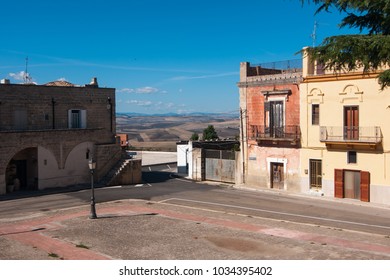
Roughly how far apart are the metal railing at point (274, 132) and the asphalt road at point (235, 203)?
3.70 metres

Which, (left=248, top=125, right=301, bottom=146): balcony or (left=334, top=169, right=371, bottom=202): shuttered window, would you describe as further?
(left=248, top=125, right=301, bottom=146): balcony

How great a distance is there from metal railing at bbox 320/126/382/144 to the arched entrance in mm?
19061

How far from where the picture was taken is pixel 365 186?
27781mm

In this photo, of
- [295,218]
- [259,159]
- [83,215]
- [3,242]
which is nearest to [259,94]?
[259,159]

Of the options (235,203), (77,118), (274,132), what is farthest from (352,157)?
(77,118)

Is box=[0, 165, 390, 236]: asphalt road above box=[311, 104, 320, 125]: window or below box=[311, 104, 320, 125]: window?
below

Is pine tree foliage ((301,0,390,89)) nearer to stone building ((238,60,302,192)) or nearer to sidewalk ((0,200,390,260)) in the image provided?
sidewalk ((0,200,390,260))

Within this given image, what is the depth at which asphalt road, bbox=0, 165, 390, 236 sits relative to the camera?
23.3 m

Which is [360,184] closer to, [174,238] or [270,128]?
[270,128]

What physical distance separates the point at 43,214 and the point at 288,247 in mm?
13149

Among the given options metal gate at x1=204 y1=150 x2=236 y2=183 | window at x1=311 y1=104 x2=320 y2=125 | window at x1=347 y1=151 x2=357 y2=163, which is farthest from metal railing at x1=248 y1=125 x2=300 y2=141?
window at x1=347 y1=151 x2=357 y2=163

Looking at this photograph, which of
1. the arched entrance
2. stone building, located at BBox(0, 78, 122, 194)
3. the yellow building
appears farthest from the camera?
the arched entrance

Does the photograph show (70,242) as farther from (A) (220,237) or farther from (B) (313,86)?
(B) (313,86)

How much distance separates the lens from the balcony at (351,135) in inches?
1072
